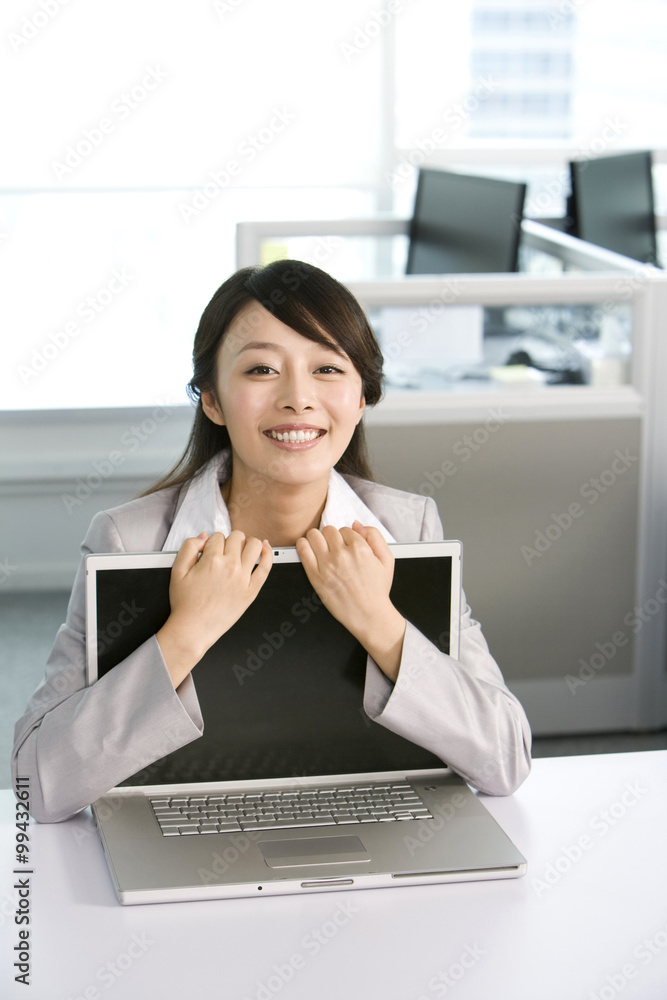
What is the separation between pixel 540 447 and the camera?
2.42 metres

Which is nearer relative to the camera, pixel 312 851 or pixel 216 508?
pixel 312 851

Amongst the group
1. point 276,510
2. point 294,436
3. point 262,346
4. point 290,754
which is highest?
point 262,346

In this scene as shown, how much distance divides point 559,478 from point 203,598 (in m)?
1.46

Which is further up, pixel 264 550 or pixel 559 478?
pixel 264 550

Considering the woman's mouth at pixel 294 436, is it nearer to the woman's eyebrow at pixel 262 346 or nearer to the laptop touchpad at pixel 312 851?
the woman's eyebrow at pixel 262 346

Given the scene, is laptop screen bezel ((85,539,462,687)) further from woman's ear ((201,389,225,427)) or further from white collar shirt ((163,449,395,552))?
woman's ear ((201,389,225,427))

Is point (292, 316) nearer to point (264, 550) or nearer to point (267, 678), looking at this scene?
point (264, 550)

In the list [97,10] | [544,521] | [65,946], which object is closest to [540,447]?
[544,521]

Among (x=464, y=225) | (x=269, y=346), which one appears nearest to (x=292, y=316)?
(x=269, y=346)

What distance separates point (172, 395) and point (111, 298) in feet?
2.49

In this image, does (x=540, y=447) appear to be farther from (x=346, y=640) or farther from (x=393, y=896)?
(x=393, y=896)

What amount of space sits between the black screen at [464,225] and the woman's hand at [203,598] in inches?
71.2

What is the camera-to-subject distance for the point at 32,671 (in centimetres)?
288

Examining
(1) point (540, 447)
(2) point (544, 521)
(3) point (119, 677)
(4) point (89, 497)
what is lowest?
(4) point (89, 497)
